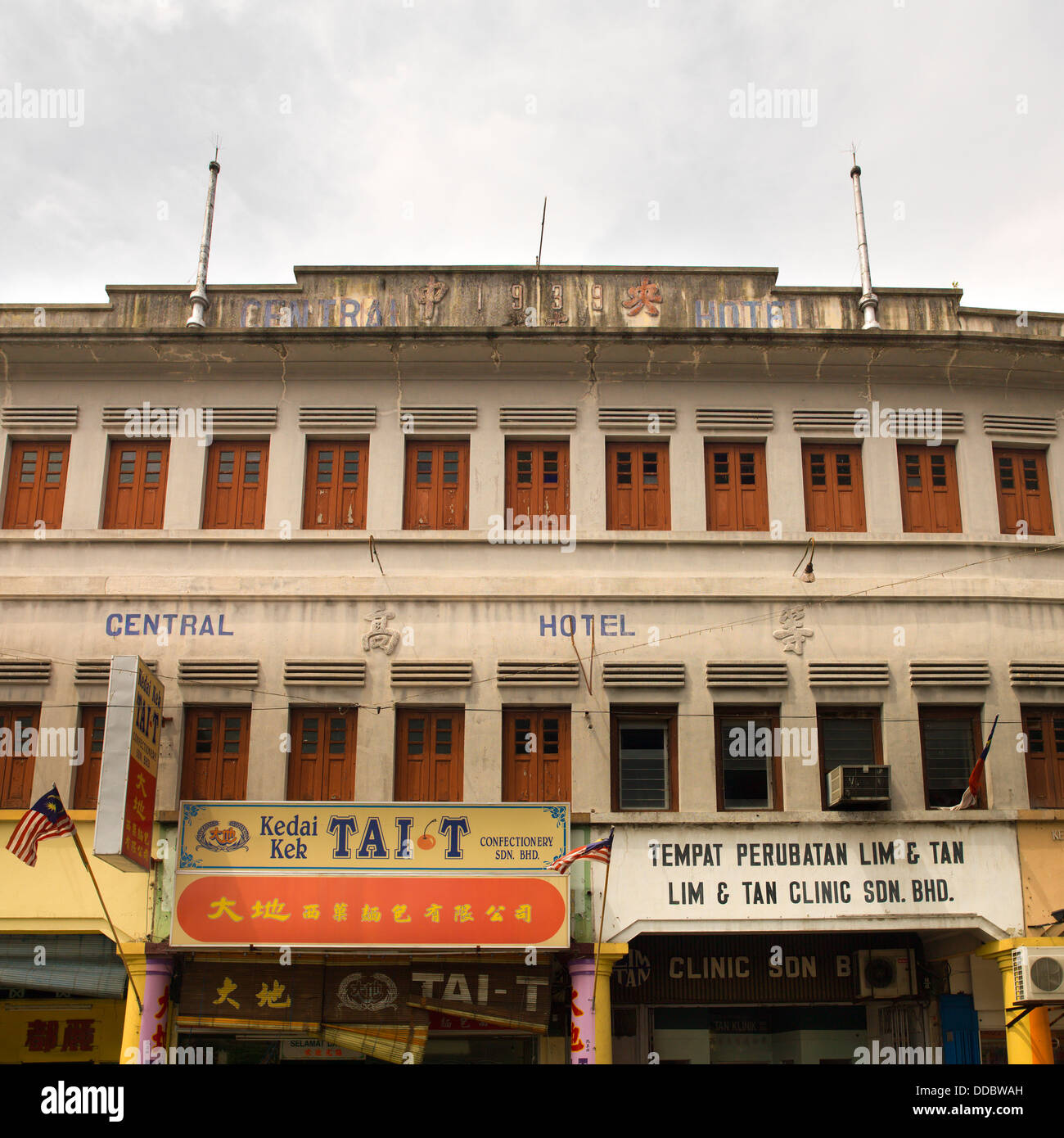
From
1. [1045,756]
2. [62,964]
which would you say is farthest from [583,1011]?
[1045,756]

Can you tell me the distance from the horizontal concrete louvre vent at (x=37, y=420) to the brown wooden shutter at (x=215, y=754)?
4710mm

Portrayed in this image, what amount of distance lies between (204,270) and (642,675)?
8856 millimetres

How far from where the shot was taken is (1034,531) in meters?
16.6

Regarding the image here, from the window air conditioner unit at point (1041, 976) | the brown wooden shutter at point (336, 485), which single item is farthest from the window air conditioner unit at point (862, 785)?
the brown wooden shutter at point (336, 485)

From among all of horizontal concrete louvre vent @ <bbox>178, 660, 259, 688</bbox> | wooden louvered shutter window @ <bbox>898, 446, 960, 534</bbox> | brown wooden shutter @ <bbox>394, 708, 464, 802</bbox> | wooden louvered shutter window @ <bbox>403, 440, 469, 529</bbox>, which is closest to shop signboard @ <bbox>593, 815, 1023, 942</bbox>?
brown wooden shutter @ <bbox>394, 708, 464, 802</bbox>

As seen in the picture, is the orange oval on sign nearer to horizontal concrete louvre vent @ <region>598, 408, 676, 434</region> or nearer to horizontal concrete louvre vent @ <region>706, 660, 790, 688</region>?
horizontal concrete louvre vent @ <region>706, 660, 790, 688</region>

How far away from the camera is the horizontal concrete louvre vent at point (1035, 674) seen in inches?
611

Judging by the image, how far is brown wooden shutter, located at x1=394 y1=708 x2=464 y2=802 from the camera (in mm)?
15219

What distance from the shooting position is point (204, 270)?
17203 mm

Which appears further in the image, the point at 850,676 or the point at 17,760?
the point at 850,676

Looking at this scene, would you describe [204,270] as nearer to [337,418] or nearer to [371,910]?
[337,418]

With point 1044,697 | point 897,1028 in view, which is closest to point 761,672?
point 1044,697

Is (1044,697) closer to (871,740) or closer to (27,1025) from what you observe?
(871,740)

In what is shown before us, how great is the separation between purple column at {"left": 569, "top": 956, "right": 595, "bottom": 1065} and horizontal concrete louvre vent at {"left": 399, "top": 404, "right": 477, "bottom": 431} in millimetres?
7505
